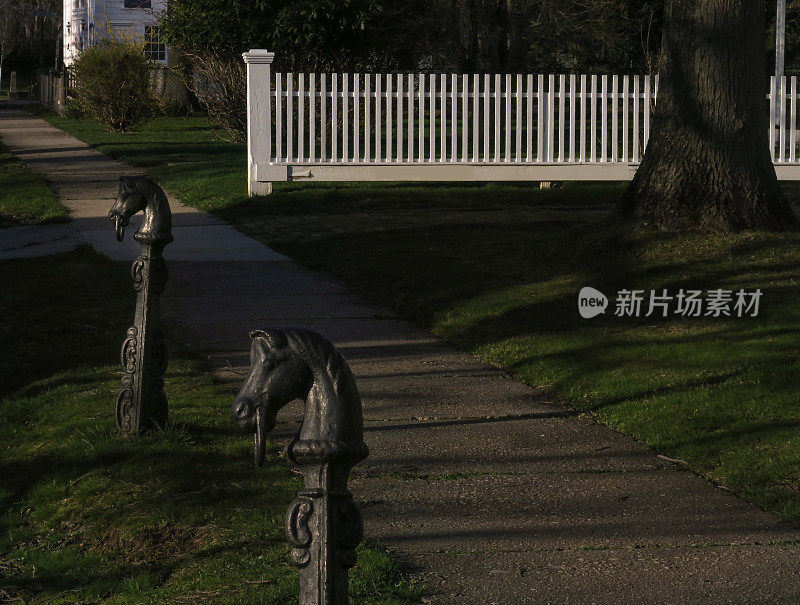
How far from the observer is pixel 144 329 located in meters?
5.68

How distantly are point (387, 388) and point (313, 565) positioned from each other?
3807 mm

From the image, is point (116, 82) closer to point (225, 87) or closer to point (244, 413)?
point (225, 87)

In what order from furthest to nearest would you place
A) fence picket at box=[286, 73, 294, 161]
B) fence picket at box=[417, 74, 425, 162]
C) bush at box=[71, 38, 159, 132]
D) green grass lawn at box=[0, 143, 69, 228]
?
bush at box=[71, 38, 159, 132] < fence picket at box=[417, 74, 425, 162] < fence picket at box=[286, 73, 294, 161] < green grass lawn at box=[0, 143, 69, 228]

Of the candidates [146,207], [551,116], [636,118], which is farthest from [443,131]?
[146,207]

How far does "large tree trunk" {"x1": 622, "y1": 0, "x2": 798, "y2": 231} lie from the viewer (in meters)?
9.87

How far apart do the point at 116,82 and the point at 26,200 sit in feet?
52.9

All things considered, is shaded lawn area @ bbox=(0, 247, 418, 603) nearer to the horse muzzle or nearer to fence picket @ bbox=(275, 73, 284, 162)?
the horse muzzle

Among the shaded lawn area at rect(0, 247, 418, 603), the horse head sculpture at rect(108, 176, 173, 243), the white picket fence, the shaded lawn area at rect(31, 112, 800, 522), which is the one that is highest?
the white picket fence

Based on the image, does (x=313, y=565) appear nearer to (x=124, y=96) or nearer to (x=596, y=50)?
(x=596, y=50)

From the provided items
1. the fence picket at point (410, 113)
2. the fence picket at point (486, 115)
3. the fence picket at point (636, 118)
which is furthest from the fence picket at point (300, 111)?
the fence picket at point (636, 118)

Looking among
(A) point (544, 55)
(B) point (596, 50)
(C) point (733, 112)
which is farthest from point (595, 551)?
(B) point (596, 50)

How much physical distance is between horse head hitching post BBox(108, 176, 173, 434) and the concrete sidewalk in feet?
2.17

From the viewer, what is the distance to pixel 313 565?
117 inches

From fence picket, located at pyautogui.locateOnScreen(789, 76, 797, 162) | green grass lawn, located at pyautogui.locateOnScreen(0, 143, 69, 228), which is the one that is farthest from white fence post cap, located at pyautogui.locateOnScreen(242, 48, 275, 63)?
fence picket, located at pyautogui.locateOnScreen(789, 76, 797, 162)
